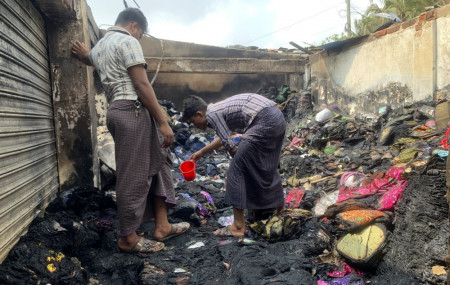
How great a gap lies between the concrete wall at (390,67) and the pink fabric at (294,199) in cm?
312

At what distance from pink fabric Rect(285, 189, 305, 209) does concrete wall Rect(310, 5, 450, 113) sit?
10.2 ft

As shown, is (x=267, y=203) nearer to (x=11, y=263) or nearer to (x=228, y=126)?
(x=228, y=126)

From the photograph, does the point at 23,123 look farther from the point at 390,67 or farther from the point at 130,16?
the point at 390,67

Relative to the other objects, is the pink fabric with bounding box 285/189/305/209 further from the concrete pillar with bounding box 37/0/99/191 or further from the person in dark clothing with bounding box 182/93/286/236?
the concrete pillar with bounding box 37/0/99/191

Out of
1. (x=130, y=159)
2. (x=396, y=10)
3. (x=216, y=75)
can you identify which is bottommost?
(x=130, y=159)

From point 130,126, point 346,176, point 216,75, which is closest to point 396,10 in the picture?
point 216,75

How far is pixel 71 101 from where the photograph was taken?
342 cm

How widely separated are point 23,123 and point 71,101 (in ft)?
3.13

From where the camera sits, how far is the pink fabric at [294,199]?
3903 mm

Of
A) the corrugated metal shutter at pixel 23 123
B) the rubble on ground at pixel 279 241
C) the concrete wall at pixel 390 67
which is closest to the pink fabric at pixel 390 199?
the rubble on ground at pixel 279 241

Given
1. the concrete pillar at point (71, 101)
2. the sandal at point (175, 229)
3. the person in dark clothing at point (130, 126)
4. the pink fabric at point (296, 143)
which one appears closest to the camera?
the person in dark clothing at point (130, 126)

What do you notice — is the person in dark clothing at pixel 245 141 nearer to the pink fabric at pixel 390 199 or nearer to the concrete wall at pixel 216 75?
the pink fabric at pixel 390 199

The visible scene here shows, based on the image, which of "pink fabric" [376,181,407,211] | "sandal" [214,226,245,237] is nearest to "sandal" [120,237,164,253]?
"sandal" [214,226,245,237]

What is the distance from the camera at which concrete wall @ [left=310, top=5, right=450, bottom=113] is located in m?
5.49
